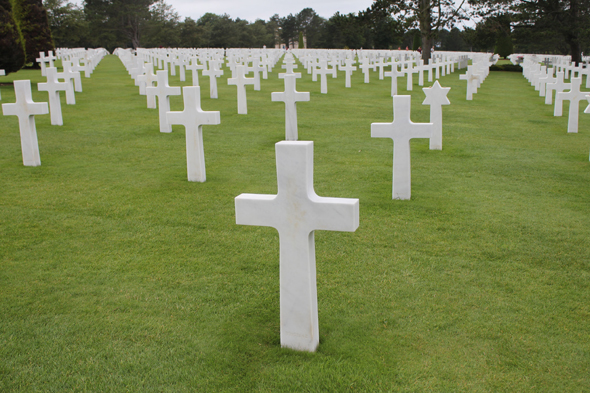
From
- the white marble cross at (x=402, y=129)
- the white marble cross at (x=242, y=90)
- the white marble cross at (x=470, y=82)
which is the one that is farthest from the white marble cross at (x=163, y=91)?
the white marble cross at (x=470, y=82)

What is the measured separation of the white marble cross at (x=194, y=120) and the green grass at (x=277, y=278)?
0.29 m

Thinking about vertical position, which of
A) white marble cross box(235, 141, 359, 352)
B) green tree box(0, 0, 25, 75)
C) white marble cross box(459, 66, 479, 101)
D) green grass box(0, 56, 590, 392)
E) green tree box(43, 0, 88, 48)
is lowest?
green grass box(0, 56, 590, 392)

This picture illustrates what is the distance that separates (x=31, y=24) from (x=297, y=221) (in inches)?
914

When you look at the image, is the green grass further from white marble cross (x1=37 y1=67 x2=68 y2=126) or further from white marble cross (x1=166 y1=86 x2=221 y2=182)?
white marble cross (x1=37 y1=67 x2=68 y2=126)

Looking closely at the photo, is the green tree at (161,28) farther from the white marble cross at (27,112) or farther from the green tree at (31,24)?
the white marble cross at (27,112)

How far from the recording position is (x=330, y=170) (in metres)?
7.24

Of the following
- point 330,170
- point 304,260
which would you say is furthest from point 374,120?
point 304,260

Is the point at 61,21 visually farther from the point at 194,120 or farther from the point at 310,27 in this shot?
the point at 310,27

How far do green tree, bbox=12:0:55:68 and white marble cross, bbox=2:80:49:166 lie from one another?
15.5 m

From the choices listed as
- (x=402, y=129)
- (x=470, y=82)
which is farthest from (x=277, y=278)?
(x=470, y=82)

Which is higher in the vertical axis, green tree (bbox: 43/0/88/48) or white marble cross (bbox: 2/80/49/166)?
green tree (bbox: 43/0/88/48)

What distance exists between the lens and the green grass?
110 inches

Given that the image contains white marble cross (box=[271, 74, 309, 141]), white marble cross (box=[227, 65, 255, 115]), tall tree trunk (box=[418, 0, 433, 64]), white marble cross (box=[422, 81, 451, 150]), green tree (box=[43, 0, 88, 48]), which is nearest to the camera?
white marble cross (box=[422, 81, 451, 150])

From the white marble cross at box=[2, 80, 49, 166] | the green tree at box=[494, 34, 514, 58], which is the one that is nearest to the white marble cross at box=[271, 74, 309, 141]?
the white marble cross at box=[2, 80, 49, 166]
